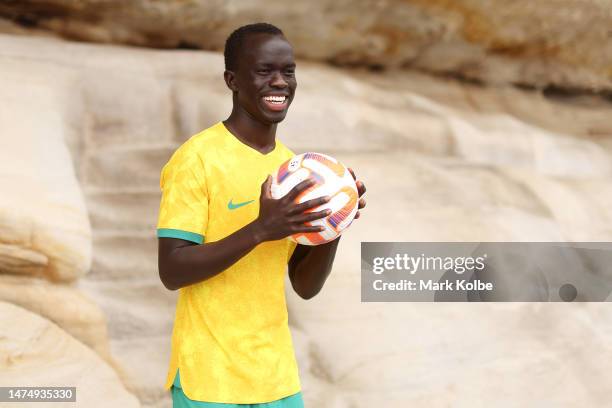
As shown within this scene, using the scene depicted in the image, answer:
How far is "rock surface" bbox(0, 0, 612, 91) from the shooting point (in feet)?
15.2

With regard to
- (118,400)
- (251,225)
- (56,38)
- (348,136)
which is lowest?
(118,400)

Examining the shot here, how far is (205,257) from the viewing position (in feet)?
6.07

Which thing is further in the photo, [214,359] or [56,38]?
[56,38]

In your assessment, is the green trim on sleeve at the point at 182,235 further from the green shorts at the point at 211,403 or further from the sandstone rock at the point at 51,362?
the sandstone rock at the point at 51,362

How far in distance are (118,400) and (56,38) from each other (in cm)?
201

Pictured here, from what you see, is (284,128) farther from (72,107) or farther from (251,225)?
(251,225)

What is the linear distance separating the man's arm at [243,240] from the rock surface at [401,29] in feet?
9.60

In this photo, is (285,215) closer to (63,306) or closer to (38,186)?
(63,306)

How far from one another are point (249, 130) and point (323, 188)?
0.83 feet

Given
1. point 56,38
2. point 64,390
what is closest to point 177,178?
point 64,390

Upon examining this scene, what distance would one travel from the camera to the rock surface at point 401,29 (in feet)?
15.2

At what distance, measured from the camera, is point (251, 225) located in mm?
1824

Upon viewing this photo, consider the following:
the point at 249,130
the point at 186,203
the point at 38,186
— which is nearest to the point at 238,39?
the point at 249,130

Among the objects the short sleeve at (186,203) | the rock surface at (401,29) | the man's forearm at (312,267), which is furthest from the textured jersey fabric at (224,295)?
the rock surface at (401,29)
